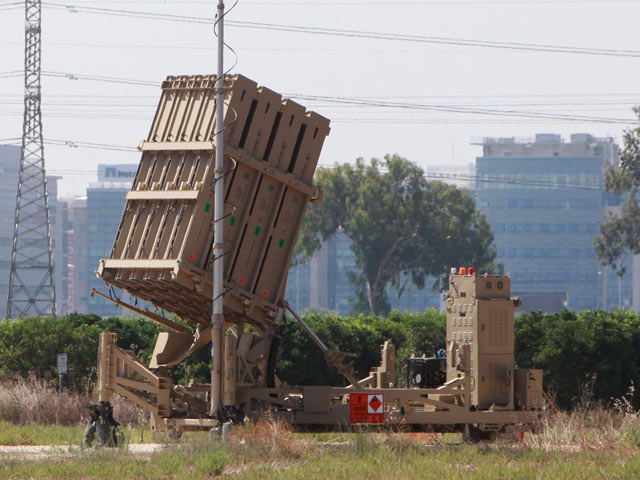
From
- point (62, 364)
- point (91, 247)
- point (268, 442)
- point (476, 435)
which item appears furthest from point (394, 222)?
point (91, 247)

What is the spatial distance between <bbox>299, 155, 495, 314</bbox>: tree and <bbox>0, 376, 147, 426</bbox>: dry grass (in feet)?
179

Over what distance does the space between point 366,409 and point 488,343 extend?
2233 millimetres

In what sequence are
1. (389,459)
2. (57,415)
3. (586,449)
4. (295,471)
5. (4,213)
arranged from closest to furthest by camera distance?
(295,471) → (389,459) → (586,449) → (57,415) → (4,213)

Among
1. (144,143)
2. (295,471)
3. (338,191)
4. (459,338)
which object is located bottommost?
(295,471)

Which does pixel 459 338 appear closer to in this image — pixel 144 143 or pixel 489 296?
pixel 489 296

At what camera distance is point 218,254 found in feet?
55.2

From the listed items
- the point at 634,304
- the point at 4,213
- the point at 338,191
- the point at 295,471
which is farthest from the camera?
the point at 634,304

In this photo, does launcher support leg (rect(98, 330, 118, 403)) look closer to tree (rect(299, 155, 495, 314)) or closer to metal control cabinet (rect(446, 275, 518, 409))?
metal control cabinet (rect(446, 275, 518, 409))

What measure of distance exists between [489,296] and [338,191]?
6130 cm

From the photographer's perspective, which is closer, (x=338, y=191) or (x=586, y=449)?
(x=586, y=449)

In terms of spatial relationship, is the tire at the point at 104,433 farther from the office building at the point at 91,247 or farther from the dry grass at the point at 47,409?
the office building at the point at 91,247

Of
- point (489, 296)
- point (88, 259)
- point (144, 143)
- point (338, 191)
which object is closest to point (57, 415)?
point (144, 143)

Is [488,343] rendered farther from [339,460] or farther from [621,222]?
[621,222]

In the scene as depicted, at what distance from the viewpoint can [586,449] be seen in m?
17.1
